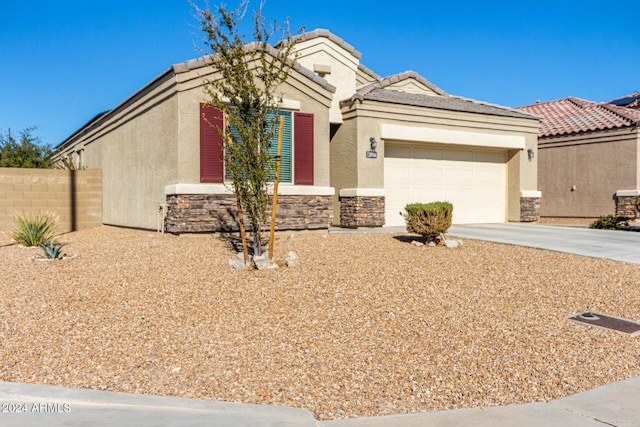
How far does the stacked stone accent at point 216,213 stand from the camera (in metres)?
12.3

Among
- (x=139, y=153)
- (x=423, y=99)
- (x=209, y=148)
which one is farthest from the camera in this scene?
(x=423, y=99)

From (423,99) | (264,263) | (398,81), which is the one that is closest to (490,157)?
(423,99)

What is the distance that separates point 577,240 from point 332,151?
276 inches

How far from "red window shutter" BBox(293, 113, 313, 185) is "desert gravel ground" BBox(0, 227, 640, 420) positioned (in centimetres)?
428

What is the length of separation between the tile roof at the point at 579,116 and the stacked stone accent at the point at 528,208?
3764 millimetres

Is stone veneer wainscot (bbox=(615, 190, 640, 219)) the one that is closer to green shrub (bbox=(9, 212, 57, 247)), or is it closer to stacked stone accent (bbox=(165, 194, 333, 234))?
stacked stone accent (bbox=(165, 194, 333, 234))

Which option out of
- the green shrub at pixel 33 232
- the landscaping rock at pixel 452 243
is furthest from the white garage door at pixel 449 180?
the green shrub at pixel 33 232

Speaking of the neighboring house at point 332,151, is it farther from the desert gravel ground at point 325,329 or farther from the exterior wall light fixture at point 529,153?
the desert gravel ground at point 325,329

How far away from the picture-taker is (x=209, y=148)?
41.2ft

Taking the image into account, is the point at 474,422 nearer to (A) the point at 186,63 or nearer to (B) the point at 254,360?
(B) the point at 254,360

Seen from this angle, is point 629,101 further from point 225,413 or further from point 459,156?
point 225,413

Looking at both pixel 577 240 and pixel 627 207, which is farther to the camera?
pixel 627 207

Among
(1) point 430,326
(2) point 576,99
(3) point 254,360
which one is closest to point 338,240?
(1) point 430,326

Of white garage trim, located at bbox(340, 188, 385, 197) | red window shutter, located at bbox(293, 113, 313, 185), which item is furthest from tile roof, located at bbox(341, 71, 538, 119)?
white garage trim, located at bbox(340, 188, 385, 197)
